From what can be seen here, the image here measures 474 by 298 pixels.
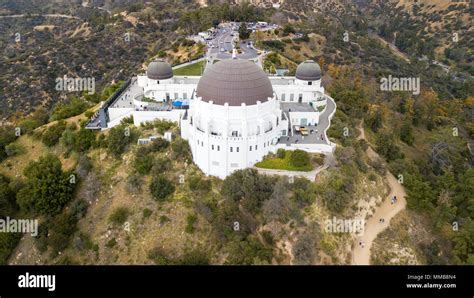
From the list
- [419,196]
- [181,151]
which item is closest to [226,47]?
[181,151]

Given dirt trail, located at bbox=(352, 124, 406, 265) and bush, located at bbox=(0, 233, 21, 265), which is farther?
bush, located at bbox=(0, 233, 21, 265)

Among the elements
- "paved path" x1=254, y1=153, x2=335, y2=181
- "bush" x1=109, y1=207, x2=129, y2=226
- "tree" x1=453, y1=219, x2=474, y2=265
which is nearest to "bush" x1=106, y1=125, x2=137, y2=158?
"bush" x1=109, y1=207, x2=129, y2=226

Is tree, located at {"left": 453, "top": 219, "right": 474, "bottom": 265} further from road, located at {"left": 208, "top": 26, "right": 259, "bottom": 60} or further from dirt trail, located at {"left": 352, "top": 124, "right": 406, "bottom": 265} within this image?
road, located at {"left": 208, "top": 26, "right": 259, "bottom": 60}

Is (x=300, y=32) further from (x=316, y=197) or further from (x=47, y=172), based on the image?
(x=47, y=172)

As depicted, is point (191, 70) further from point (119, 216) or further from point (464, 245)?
point (464, 245)

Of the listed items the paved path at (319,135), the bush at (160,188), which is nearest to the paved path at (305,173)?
the paved path at (319,135)

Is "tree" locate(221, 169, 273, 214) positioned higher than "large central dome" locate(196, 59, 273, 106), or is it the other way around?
"large central dome" locate(196, 59, 273, 106)
